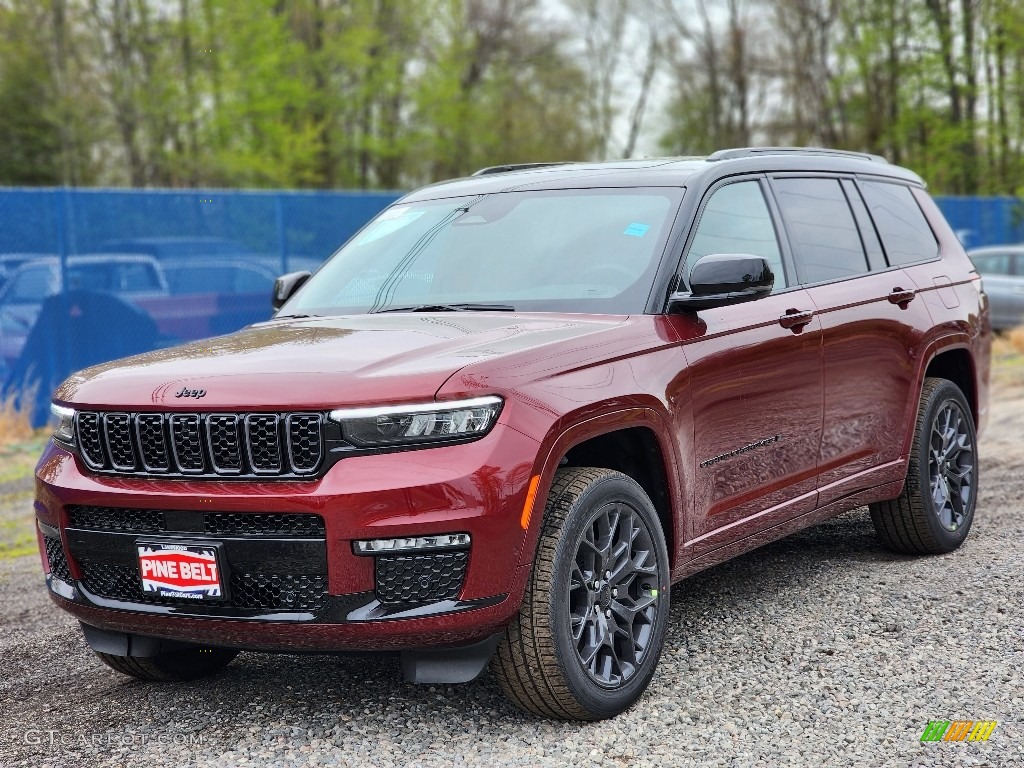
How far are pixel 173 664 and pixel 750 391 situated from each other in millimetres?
2338

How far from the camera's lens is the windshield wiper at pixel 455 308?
457 centimetres

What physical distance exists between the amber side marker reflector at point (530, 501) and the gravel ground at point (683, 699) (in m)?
0.72

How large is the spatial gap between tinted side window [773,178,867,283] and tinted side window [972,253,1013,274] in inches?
568

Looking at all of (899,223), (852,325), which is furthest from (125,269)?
(852,325)

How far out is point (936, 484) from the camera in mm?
6109

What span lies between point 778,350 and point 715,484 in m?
0.68

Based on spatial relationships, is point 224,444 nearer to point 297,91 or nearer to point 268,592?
point 268,592

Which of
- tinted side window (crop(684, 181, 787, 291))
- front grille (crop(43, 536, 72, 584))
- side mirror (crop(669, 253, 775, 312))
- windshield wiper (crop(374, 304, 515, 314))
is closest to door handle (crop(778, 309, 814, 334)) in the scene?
tinted side window (crop(684, 181, 787, 291))

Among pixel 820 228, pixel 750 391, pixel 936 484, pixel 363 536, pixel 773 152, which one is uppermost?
pixel 773 152

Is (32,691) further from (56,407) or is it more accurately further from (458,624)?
(458,624)

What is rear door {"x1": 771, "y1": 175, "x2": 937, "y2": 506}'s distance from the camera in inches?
208

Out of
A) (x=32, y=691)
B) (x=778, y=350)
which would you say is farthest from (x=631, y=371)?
(x=32, y=691)

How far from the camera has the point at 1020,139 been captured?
3234 cm

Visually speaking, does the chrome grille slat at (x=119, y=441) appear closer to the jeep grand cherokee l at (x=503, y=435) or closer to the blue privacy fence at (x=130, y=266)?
the jeep grand cherokee l at (x=503, y=435)
